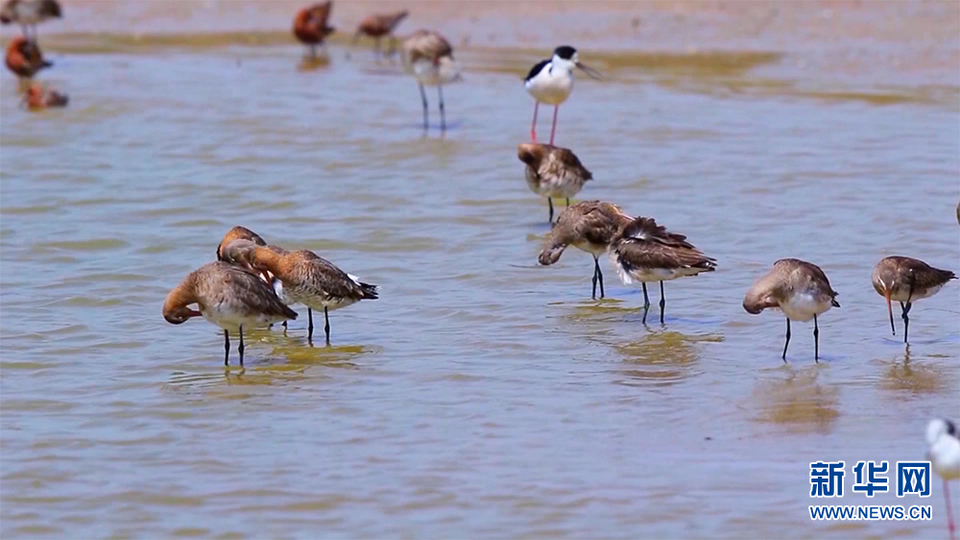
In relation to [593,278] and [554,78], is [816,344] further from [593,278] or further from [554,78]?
[554,78]

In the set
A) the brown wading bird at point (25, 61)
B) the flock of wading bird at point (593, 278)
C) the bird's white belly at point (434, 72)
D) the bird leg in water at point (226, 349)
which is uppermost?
the bird's white belly at point (434, 72)

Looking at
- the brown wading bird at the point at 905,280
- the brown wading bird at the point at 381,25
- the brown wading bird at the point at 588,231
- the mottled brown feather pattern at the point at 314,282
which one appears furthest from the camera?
the brown wading bird at the point at 381,25

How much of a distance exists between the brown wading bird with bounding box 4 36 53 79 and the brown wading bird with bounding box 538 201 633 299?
10.3 metres

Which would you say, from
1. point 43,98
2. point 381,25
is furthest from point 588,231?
point 381,25

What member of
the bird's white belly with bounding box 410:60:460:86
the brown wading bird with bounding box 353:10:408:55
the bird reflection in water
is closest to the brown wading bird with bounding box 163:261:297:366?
the bird reflection in water

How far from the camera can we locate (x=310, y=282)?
9.39 metres

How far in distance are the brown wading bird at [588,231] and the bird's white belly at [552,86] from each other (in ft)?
15.1

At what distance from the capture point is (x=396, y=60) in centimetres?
2064

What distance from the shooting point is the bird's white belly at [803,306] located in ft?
28.3

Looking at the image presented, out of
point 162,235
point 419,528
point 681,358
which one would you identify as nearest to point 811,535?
point 419,528

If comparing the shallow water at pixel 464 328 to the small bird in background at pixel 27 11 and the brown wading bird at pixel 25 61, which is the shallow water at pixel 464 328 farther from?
the small bird in background at pixel 27 11

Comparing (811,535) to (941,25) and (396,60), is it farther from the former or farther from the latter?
(396,60)

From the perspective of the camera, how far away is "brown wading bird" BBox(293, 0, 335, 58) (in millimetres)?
20672

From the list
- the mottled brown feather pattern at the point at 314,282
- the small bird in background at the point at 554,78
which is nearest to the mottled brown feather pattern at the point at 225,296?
the mottled brown feather pattern at the point at 314,282
